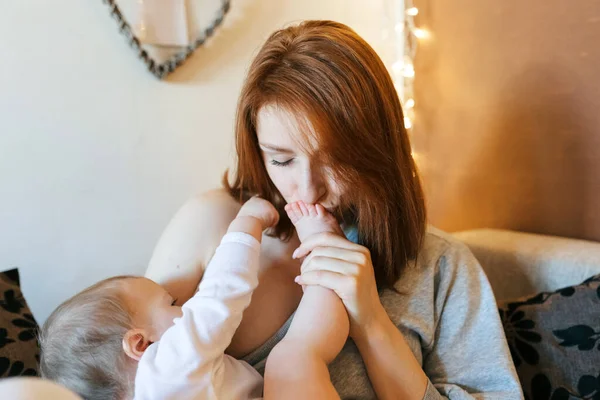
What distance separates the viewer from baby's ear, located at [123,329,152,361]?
2.97ft

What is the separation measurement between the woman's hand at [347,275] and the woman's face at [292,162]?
10cm

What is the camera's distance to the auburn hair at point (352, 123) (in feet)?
3.23

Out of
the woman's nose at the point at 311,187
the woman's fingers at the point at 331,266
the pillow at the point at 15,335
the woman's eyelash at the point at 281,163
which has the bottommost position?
the pillow at the point at 15,335

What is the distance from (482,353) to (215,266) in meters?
0.66

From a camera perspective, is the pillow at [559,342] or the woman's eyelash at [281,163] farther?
the pillow at [559,342]

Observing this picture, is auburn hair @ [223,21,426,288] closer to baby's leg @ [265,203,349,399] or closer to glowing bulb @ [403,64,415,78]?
baby's leg @ [265,203,349,399]

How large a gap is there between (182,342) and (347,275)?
0.36 m

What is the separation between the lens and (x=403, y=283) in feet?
3.89

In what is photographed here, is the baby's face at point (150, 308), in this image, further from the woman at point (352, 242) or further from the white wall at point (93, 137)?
the white wall at point (93, 137)

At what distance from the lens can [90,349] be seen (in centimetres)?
90

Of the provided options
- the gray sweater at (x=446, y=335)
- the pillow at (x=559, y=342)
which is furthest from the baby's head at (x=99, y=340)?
the pillow at (x=559, y=342)

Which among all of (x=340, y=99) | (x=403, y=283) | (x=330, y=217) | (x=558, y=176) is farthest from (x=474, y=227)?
(x=340, y=99)

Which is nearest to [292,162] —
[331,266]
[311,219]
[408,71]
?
[311,219]

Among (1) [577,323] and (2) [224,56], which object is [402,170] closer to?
(1) [577,323]
